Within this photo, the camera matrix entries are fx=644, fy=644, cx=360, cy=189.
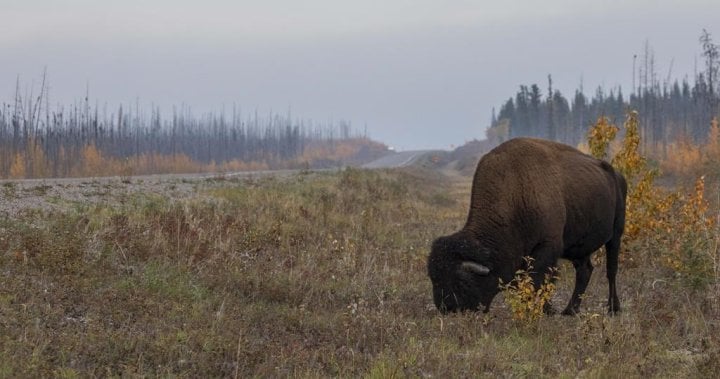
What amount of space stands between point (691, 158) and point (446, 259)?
112ft

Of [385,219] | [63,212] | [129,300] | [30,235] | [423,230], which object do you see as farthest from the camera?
[385,219]

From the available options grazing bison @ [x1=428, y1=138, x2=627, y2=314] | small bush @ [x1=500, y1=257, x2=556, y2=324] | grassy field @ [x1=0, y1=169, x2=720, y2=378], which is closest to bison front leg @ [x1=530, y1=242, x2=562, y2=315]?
grazing bison @ [x1=428, y1=138, x2=627, y2=314]

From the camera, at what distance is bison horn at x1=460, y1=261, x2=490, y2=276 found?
23.5 ft

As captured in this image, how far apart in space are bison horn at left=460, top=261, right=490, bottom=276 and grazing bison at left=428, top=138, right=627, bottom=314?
0.01 meters

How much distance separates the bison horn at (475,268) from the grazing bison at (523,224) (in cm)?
1

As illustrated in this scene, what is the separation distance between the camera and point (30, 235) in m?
8.30

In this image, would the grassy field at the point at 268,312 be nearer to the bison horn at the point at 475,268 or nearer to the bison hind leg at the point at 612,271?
the bison hind leg at the point at 612,271

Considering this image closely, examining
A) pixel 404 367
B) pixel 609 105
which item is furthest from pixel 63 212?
pixel 609 105

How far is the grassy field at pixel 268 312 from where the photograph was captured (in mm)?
5381

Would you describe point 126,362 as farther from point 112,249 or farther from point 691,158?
point 691,158

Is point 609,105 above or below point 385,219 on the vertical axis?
above

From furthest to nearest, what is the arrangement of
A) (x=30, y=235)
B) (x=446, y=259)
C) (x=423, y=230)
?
(x=423, y=230), (x=30, y=235), (x=446, y=259)

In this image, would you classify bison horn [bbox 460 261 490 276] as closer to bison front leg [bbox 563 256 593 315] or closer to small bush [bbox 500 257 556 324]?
small bush [bbox 500 257 556 324]

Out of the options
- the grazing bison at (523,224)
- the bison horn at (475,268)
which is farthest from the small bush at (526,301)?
the grazing bison at (523,224)
